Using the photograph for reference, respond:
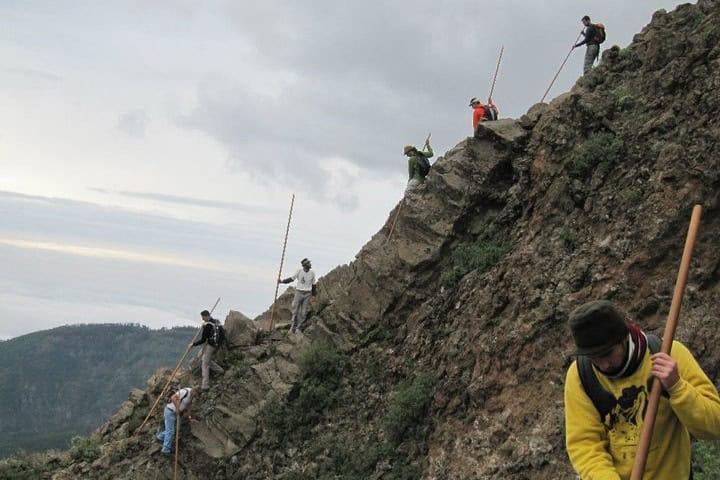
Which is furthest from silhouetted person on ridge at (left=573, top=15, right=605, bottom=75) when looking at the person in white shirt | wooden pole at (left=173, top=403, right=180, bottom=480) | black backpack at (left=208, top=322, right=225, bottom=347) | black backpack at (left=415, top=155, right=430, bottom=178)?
wooden pole at (left=173, top=403, right=180, bottom=480)

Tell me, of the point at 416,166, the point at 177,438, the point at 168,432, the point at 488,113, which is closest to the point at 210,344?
the point at 168,432

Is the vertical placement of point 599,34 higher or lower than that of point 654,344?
higher

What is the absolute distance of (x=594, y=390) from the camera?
135 inches

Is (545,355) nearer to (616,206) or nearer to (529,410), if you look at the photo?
(529,410)

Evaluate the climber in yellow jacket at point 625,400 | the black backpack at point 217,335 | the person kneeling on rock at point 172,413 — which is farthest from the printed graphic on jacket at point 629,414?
the black backpack at point 217,335

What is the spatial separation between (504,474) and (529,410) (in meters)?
1.12

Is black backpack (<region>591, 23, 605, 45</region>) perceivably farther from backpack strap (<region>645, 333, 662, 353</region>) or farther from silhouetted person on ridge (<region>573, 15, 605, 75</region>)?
backpack strap (<region>645, 333, 662, 353</region>)

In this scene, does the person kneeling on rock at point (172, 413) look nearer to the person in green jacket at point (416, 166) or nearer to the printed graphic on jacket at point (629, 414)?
the person in green jacket at point (416, 166)

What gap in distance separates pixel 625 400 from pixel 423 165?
13.7 m

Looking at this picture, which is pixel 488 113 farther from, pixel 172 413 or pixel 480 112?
pixel 172 413

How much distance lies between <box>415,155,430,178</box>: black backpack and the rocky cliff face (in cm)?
112

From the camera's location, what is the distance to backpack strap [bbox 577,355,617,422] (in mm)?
3418

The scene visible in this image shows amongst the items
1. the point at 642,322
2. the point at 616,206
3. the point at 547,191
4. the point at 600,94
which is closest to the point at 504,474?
the point at 642,322

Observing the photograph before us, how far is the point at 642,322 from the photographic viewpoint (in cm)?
909
